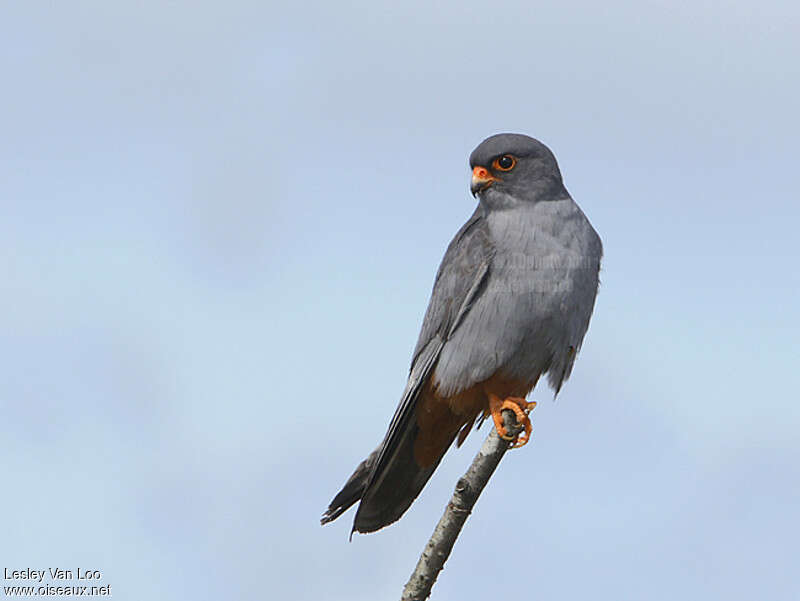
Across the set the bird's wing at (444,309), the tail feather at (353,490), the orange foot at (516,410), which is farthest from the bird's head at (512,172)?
the tail feather at (353,490)

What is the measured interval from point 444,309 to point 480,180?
34.7 inches

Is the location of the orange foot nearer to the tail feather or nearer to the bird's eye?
the tail feather

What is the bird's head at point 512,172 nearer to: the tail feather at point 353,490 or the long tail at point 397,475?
the long tail at point 397,475

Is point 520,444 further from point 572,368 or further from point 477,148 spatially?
point 477,148

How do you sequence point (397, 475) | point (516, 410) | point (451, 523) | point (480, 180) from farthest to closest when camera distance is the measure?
point (480, 180)
point (397, 475)
point (516, 410)
point (451, 523)

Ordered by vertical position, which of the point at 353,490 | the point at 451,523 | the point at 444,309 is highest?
the point at 444,309

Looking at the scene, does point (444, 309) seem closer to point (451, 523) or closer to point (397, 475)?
point (397, 475)

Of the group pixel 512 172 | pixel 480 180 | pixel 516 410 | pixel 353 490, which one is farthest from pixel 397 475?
pixel 512 172

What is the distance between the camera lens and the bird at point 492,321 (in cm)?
590

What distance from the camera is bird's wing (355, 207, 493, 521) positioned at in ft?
19.9

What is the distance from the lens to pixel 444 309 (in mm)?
6234

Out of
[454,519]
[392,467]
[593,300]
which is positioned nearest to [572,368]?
[593,300]

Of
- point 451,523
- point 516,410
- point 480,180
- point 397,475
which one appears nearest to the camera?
point 451,523

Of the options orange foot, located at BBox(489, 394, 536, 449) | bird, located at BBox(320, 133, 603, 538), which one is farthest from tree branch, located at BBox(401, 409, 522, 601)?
bird, located at BBox(320, 133, 603, 538)
